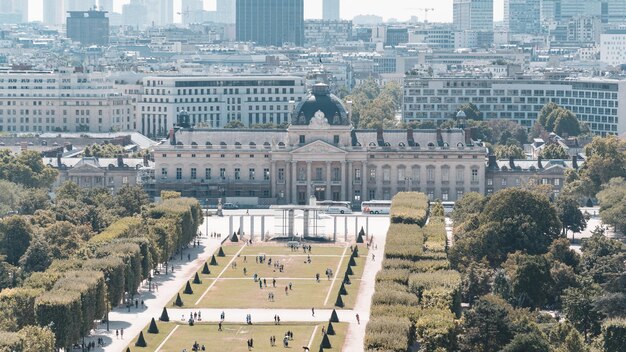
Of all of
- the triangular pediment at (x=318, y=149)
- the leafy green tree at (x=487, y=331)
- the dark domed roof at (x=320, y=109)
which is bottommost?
the leafy green tree at (x=487, y=331)

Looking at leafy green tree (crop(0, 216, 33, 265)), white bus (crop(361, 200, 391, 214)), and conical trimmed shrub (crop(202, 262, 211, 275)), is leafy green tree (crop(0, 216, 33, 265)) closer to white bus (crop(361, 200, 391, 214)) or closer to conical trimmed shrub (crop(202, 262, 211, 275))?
conical trimmed shrub (crop(202, 262, 211, 275))

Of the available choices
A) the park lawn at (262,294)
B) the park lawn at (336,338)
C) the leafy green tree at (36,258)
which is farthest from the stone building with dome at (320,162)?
the park lawn at (336,338)

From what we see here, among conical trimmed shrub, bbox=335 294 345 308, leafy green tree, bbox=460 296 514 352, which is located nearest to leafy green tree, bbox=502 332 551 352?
leafy green tree, bbox=460 296 514 352

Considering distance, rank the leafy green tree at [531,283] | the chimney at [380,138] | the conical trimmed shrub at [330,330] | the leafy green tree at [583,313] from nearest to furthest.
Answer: the leafy green tree at [583,313]
the conical trimmed shrub at [330,330]
the leafy green tree at [531,283]
the chimney at [380,138]

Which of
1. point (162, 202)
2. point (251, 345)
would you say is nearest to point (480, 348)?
point (251, 345)

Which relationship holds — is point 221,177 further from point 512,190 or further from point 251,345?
point 251,345

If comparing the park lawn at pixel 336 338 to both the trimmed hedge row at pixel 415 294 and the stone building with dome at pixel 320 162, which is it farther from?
the stone building with dome at pixel 320 162
